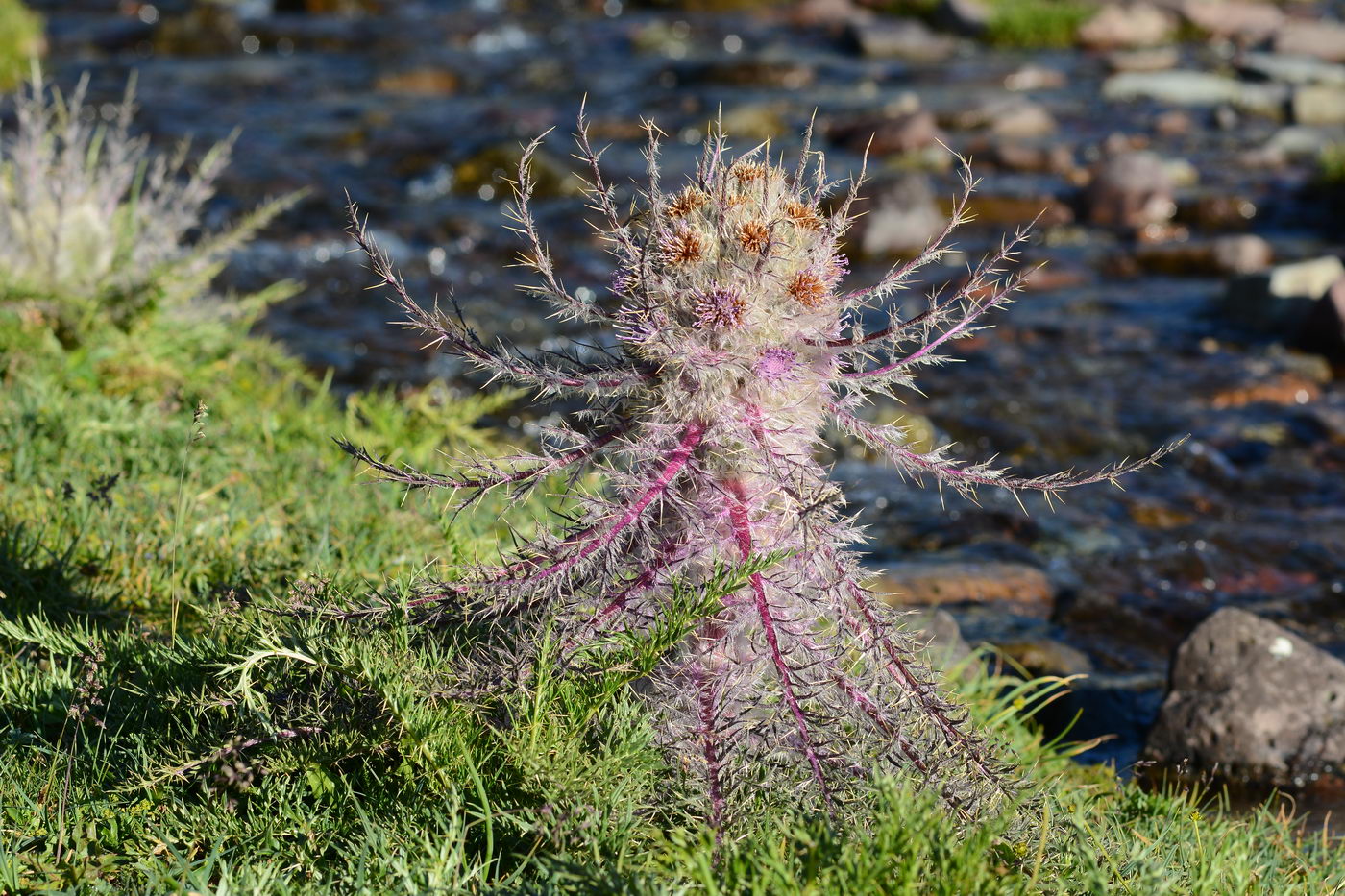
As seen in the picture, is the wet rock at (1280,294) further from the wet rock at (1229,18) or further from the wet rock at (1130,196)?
the wet rock at (1229,18)

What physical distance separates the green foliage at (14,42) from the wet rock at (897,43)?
903 cm

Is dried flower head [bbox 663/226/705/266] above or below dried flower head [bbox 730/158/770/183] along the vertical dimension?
below

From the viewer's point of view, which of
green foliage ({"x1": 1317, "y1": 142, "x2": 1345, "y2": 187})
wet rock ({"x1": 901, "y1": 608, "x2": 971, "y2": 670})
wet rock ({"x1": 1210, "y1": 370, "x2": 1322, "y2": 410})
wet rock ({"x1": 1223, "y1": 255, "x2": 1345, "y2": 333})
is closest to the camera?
wet rock ({"x1": 901, "y1": 608, "x2": 971, "y2": 670})

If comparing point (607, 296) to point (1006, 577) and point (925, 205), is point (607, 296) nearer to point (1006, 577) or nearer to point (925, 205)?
point (925, 205)

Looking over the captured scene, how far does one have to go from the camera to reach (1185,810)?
112 inches

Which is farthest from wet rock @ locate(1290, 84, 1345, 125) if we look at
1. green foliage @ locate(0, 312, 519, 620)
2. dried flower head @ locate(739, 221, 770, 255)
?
dried flower head @ locate(739, 221, 770, 255)

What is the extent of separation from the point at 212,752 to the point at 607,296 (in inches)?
242

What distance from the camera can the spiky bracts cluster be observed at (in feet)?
7.48

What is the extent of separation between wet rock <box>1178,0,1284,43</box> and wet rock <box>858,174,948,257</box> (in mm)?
8724

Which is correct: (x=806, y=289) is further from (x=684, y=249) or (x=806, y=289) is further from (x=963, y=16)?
(x=963, y=16)

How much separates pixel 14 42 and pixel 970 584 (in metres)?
11.8

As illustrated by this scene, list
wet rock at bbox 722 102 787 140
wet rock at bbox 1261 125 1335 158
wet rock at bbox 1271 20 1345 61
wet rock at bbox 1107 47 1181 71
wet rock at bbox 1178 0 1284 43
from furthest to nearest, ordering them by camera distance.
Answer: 1. wet rock at bbox 1178 0 1284 43
2. wet rock at bbox 1271 20 1345 61
3. wet rock at bbox 1107 47 1181 71
4. wet rock at bbox 722 102 787 140
5. wet rock at bbox 1261 125 1335 158

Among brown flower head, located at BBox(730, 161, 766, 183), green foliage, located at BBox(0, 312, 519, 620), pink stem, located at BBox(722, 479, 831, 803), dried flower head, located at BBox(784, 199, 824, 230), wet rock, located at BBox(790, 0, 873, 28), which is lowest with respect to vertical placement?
wet rock, located at BBox(790, 0, 873, 28)

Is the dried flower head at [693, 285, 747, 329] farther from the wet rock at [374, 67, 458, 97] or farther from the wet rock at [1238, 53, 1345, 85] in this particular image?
the wet rock at [1238, 53, 1345, 85]
